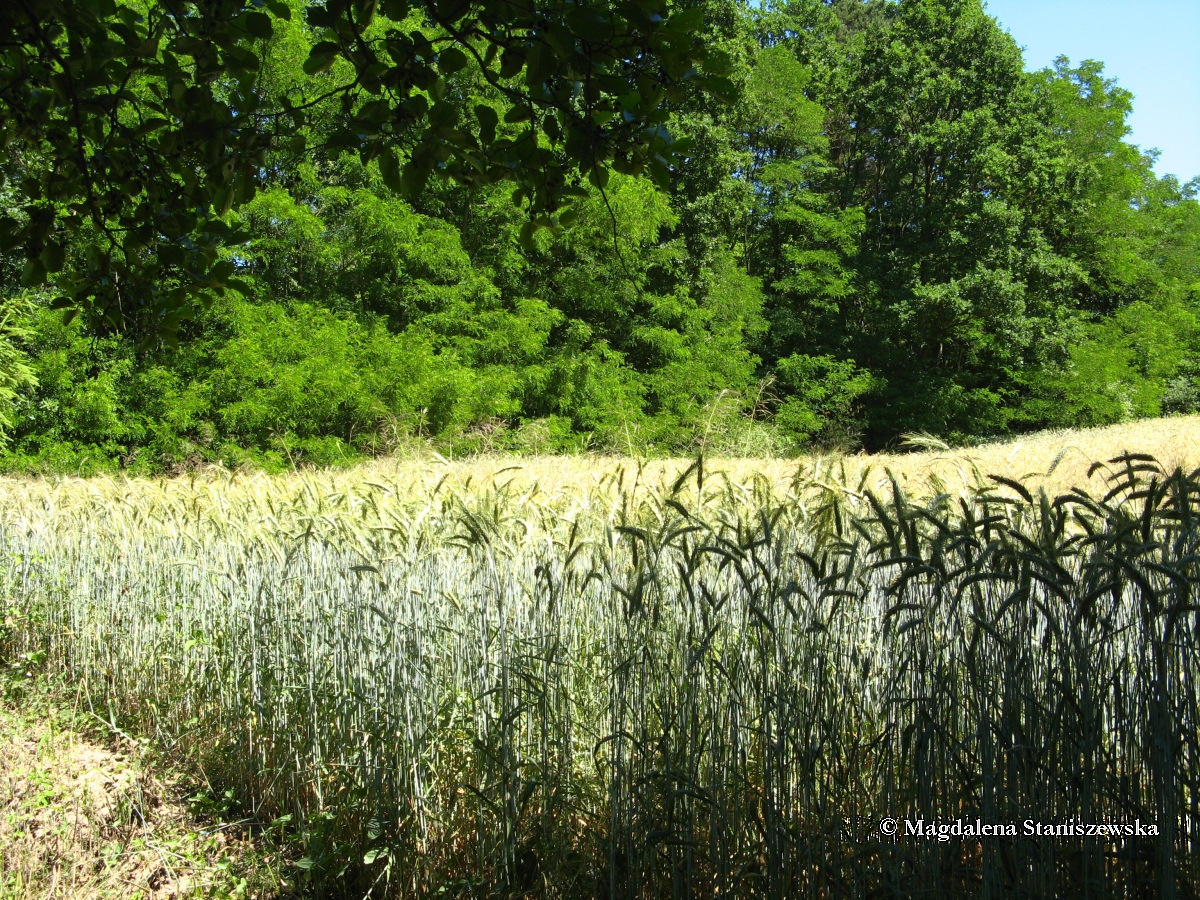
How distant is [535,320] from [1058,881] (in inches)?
566

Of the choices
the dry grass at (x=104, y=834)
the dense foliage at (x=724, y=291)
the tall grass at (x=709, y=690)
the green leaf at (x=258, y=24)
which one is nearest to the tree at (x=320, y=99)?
the green leaf at (x=258, y=24)

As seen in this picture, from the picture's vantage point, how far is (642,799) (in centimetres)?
202

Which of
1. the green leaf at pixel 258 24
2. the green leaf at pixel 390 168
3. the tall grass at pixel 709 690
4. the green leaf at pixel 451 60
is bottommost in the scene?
the tall grass at pixel 709 690

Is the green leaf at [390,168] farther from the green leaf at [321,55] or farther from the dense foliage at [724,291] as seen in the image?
the dense foliage at [724,291]

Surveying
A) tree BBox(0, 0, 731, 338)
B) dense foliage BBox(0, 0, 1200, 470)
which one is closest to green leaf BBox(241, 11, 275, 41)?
tree BBox(0, 0, 731, 338)

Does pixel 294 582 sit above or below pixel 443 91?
below

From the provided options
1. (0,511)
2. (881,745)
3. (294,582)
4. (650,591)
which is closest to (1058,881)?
(881,745)

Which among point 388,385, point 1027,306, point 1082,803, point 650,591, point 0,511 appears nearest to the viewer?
point 1082,803

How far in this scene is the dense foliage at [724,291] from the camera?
11.7 metres

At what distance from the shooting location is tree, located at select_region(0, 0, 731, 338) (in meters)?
1.67

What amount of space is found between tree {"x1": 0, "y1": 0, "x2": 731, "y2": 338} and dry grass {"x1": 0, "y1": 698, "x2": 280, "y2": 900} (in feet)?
5.25

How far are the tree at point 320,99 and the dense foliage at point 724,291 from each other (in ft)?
22.6

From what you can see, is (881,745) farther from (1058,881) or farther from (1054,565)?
(1054,565)

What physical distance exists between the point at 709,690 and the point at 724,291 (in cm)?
1851
